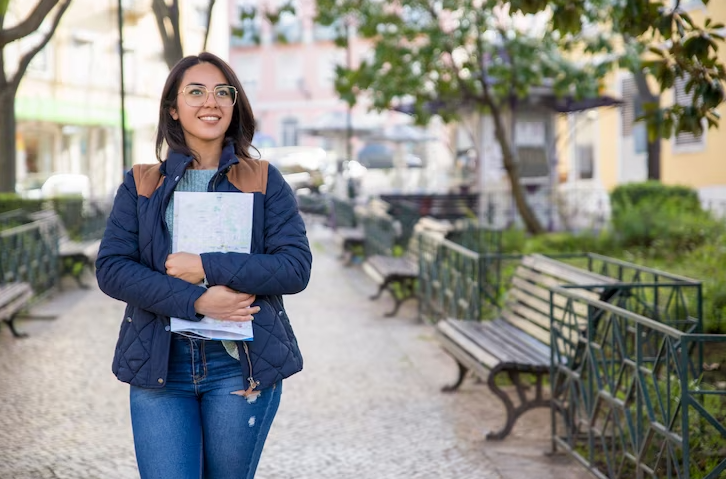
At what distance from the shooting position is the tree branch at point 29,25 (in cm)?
658

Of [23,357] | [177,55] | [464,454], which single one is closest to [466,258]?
[464,454]

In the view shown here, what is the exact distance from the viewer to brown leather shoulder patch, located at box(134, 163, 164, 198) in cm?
341

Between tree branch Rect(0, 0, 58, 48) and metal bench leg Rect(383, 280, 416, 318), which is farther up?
tree branch Rect(0, 0, 58, 48)

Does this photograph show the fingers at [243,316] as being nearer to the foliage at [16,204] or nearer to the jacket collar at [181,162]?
the jacket collar at [181,162]

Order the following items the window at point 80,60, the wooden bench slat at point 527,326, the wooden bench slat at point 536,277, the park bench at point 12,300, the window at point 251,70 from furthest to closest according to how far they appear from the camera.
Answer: the window at point 251,70 → the window at point 80,60 → the park bench at point 12,300 → the wooden bench slat at point 536,277 → the wooden bench slat at point 527,326

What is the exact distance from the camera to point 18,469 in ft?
20.0

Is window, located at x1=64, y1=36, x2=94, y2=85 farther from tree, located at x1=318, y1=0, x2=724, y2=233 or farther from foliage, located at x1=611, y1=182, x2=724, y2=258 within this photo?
foliage, located at x1=611, y1=182, x2=724, y2=258

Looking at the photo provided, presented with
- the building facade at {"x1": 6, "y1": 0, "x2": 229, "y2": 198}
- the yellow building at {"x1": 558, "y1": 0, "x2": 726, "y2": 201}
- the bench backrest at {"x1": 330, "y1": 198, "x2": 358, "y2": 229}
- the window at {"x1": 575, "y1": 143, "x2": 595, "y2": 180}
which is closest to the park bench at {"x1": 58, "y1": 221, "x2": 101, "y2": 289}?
the bench backrest at {"x1": 330, "y1": 198, "x2": 358, "y2": 229}

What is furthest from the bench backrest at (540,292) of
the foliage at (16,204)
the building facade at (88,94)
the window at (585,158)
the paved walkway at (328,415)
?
the window at (585,158)

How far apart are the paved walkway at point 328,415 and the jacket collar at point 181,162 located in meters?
2.97

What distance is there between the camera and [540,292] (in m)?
7.77

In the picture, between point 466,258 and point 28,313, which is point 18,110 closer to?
point 28,313

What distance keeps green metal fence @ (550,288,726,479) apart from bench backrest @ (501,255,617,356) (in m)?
0.22

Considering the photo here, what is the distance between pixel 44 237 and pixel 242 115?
10.8 metres
